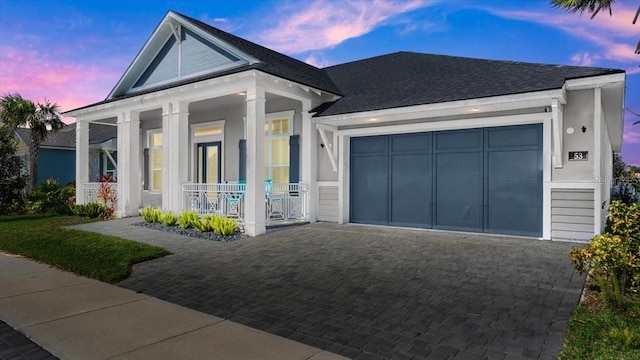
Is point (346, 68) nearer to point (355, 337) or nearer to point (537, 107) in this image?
point (537, 107)

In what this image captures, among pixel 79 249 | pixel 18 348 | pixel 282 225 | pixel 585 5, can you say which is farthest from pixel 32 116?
pixel 585 5

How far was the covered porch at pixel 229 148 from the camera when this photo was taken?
31.3ft

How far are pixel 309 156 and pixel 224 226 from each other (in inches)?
130

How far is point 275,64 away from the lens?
35.3 ft

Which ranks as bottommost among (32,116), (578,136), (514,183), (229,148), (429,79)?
(514,183)

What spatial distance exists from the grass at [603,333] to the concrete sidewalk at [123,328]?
87.2 inches

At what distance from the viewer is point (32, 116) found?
19.8 meters

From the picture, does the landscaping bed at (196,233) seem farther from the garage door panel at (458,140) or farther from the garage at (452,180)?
the garage door panel at (458,140)

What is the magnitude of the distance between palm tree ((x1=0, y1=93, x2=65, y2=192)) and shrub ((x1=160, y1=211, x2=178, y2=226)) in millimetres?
14186

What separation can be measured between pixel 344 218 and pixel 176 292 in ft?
20.9

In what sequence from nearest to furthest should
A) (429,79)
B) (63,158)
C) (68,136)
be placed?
(429,79), (63,158), (68,136)

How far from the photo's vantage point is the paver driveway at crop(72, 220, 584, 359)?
3707mm

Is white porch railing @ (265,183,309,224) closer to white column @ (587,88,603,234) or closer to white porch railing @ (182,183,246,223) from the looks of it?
white porch railing @ (182,183,246,223)

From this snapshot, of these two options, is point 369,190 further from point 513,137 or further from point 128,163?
point 128,163
